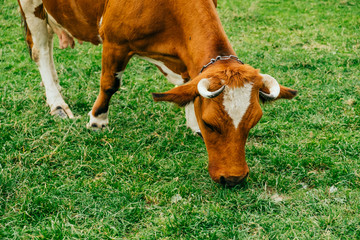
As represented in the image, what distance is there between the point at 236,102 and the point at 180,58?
1.22 m

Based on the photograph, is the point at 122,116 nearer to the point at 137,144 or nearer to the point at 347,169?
the point at 137,144

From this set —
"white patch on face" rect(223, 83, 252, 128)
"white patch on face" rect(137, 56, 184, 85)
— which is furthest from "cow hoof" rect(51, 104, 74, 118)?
"white patch on face" rect(223, 83, 252, 128)

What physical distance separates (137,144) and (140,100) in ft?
4.12

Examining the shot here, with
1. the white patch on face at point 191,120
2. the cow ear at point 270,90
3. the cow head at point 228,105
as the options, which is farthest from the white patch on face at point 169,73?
the cow ear at point 270,90

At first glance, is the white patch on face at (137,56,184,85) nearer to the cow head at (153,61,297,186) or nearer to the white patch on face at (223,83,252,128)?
the cow head at (153,61,297,186)

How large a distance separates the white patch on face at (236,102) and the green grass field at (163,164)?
774 millimetres

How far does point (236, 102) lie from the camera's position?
3176mm

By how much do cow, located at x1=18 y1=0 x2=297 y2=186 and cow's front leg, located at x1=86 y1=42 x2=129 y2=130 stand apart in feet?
0.04

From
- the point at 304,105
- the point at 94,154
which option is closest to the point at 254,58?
the point at 304,105

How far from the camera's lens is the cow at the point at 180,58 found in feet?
10.6

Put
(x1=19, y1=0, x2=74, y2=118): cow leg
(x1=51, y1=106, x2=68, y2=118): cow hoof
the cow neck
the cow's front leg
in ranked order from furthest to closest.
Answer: (x1=19, y1=0, x2=74, y2=118): cow leg → (x1=51, y1=106, x2=68, y2=118): cow hoof → the cow's front leg → the cow neck

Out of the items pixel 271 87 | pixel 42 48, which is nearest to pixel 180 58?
pixel 271 87

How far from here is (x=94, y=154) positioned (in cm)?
427

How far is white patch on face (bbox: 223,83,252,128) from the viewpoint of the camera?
125 inches
